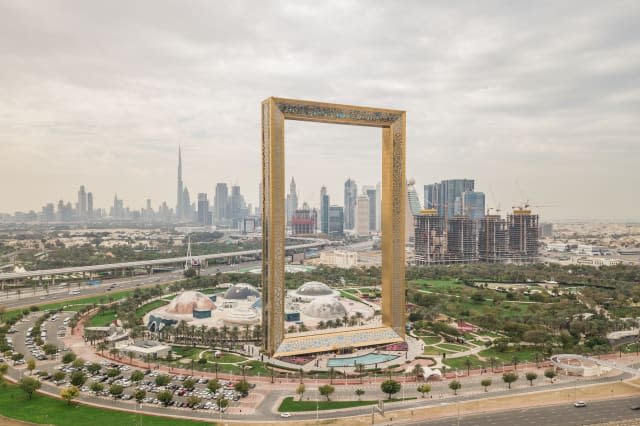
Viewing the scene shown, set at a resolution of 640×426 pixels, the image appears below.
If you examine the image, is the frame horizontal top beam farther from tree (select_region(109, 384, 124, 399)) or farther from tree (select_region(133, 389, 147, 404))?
tree (select_region(109, 384, 124, 399))

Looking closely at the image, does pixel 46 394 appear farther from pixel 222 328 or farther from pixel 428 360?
pixel 428 360

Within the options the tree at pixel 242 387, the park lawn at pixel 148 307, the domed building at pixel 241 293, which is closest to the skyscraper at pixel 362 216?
the domed building at pixel 241 293

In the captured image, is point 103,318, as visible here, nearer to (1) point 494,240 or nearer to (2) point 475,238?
(2) point 475,238

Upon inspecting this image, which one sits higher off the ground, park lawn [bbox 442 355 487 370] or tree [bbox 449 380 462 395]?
tree [bbox 449 380 462 395]

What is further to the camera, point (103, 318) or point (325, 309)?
point (103, 318)

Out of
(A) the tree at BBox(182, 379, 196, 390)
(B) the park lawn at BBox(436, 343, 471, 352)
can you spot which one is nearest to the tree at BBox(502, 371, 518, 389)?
Answer: (B) the park lawn at BBox(436, 343, 471, 352)

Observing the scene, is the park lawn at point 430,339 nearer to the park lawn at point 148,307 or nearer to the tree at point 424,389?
the tree at point 424,389

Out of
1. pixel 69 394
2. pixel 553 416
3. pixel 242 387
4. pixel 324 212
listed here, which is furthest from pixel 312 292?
pixel 324 212

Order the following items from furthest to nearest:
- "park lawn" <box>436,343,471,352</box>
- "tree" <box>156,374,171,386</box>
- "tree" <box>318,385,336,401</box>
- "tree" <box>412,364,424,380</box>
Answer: "park lawn" <box>436,343,471,352</box>, "tree" <box>412,364,424,380</box>, "tree" <box>156,374,171,386</box>, "tree" <box>318,385,336,401</box>
